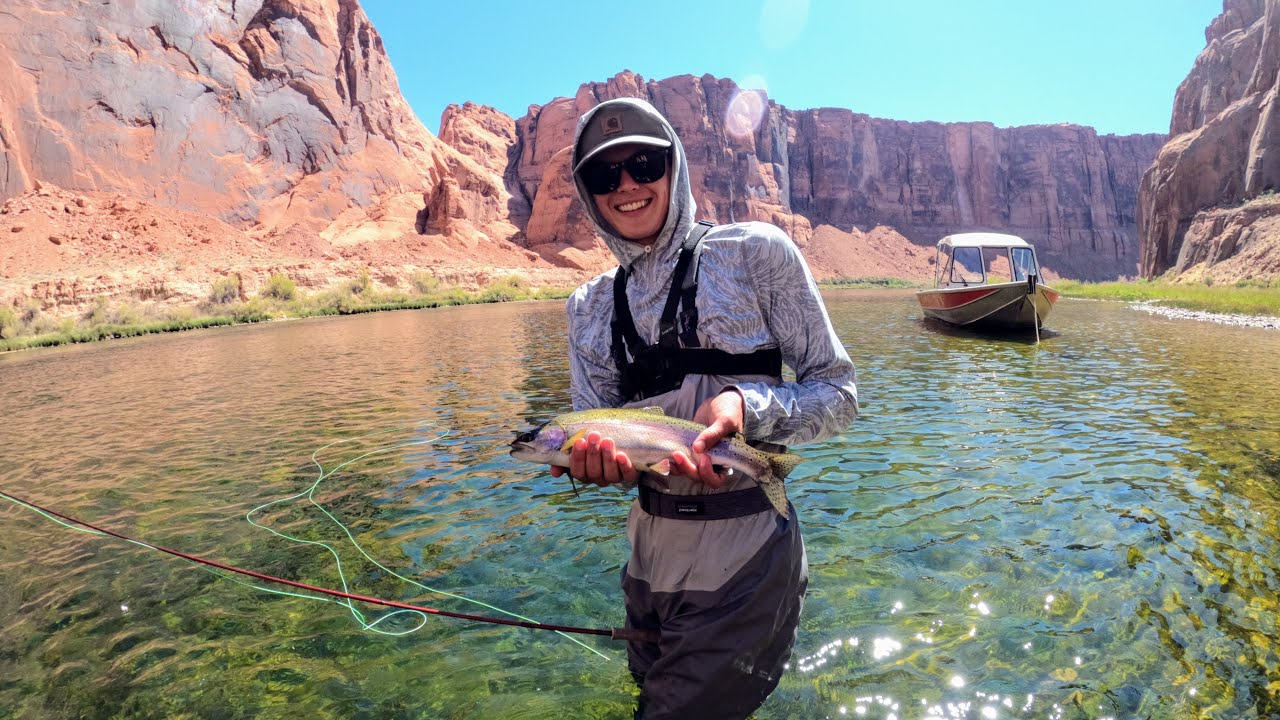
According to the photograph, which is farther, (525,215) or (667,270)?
(525,215)

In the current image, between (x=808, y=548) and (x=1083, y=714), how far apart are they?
259 cm

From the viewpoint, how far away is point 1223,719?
351 centimetres

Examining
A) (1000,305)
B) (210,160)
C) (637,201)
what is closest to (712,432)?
(637,201)

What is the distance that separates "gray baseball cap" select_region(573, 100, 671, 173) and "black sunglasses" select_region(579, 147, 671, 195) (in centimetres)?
4

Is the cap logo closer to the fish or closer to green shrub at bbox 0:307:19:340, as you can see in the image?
the fish

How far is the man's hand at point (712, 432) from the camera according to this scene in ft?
6.67

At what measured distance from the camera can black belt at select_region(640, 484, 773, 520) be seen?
2.36 meters

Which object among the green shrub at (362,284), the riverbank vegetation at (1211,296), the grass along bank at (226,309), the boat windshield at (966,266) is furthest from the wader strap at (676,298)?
the green shrub at (362,284)

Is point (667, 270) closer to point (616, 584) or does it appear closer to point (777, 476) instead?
point (777, 476)

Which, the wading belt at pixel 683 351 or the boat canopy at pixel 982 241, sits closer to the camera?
the wading belt at pixel 683 351

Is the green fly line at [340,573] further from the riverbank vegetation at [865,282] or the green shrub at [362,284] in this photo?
the riverbank vegetation at [865,282]

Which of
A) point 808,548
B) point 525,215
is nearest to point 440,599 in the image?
point 808,548

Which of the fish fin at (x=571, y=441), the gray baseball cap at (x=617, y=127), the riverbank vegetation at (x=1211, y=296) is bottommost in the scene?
the riverbank vegetation at (x=1211, y=296)

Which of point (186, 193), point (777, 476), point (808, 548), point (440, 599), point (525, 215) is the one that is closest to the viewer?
point (777, 476)
